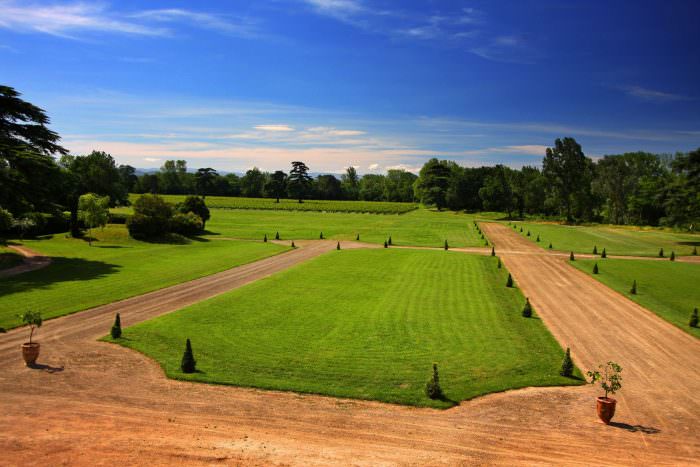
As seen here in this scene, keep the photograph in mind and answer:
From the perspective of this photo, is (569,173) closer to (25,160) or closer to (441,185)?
(441,185)

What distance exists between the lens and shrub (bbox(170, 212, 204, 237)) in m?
66.2

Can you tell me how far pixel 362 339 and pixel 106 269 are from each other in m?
28.6

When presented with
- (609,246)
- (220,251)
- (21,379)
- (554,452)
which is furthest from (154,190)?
(554,452)

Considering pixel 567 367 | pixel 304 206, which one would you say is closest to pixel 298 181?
pixel 304 206

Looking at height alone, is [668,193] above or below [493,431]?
above

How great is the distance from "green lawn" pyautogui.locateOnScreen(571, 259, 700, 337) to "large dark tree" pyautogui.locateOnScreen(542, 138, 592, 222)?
68.1 metres

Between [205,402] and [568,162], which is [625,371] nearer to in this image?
[205,402]

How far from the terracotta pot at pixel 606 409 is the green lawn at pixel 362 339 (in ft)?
10.6

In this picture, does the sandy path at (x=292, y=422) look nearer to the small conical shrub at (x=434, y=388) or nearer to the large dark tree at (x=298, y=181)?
the small conical shrub at (x=434, y=388)

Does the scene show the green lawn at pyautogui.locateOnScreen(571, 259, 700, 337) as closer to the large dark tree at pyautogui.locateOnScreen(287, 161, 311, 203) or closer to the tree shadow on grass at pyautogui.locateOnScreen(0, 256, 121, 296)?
the tree shadow on grass at pyautogui.locateOnScreen(0, 256, 121, 296)

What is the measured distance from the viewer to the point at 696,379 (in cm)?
1950

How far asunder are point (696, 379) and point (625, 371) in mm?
2809

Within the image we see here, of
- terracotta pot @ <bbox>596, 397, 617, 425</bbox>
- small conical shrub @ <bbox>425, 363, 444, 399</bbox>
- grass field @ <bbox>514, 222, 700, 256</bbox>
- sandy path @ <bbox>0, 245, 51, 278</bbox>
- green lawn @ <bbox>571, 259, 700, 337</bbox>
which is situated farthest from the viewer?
grass field @ <bbox>514, 222, 700, 256</bbox>

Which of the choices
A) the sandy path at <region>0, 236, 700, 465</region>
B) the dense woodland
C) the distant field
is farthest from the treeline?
the sandy path at <region>0, 236, 700, 465</region>
